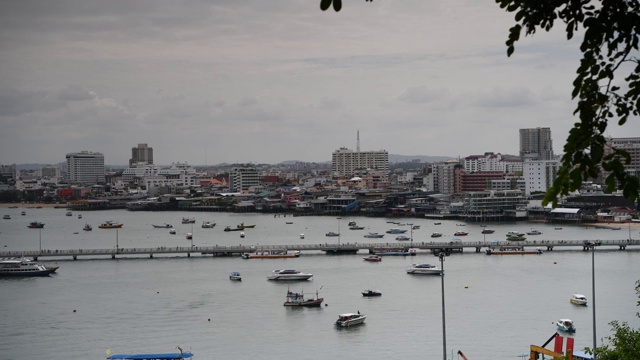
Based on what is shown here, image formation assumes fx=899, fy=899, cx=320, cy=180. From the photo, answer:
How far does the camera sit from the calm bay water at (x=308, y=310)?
1329 centimetres

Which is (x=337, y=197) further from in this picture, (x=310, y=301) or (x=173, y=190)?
(x=310, y=301)

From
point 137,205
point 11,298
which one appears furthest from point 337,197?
point 11,298

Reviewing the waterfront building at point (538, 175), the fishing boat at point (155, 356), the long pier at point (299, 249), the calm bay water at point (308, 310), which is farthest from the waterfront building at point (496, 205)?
the fishing boat at point (155, 356)

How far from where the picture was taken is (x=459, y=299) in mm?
17188

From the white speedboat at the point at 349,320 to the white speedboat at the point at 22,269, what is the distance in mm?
10704

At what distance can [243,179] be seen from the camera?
68.6m

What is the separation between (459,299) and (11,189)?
69.1 metres

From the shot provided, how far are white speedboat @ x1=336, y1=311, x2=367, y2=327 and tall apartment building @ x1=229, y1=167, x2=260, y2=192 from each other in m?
53.3

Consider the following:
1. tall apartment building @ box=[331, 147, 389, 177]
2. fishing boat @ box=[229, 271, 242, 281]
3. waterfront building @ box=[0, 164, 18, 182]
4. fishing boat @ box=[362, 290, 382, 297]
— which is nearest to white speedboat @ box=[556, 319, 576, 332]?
fishing boat @ box=[362, 290, 382, 297]

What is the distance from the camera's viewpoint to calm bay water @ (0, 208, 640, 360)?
1329cm

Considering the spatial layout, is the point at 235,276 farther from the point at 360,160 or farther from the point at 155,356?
the point at 360,160

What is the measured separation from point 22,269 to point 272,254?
712 cm

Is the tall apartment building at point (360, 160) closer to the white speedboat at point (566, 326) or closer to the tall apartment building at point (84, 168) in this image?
the tall apartment building at point (84, 168)

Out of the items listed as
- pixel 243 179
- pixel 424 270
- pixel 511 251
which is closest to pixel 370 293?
pixel 424 270
